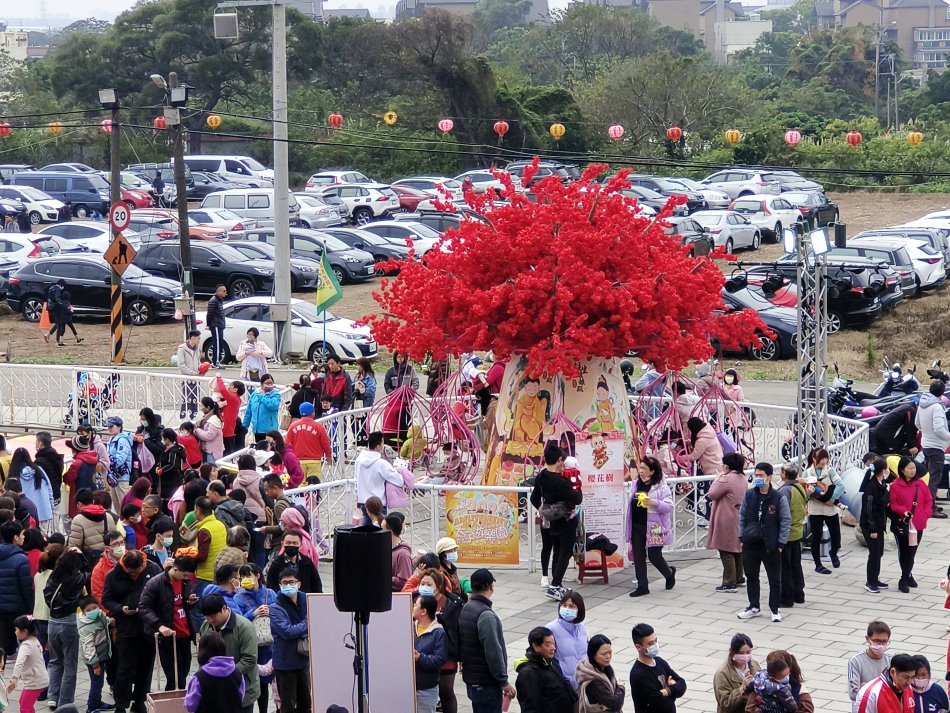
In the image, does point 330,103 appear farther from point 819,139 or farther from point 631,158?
point 819,139

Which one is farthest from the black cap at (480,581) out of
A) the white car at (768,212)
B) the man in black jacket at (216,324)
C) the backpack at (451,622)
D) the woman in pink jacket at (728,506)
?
the white car at (768,212)

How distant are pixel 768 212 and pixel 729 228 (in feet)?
8.99

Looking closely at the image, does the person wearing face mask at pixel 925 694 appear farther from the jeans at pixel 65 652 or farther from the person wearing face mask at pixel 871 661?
the jeans at pixel 65 652

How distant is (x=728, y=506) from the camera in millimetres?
14461

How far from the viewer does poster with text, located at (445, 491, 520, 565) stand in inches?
615

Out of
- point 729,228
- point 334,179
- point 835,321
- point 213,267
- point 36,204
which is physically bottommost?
point 835,321

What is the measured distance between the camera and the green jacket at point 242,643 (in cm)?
1056

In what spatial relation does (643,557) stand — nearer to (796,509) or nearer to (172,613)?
(796,509)

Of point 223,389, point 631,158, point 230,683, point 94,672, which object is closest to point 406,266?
point 223,389

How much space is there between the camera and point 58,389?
24.0 metres

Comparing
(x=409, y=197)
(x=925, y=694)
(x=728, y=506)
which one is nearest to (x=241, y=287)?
(x=409, y=197)

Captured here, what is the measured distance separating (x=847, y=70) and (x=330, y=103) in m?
39.7

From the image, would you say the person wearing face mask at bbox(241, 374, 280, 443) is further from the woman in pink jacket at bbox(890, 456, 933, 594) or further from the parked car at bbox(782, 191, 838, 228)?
the parked car at bbox(782, 191, 838, 228)

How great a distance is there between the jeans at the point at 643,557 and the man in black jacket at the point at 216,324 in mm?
14880
